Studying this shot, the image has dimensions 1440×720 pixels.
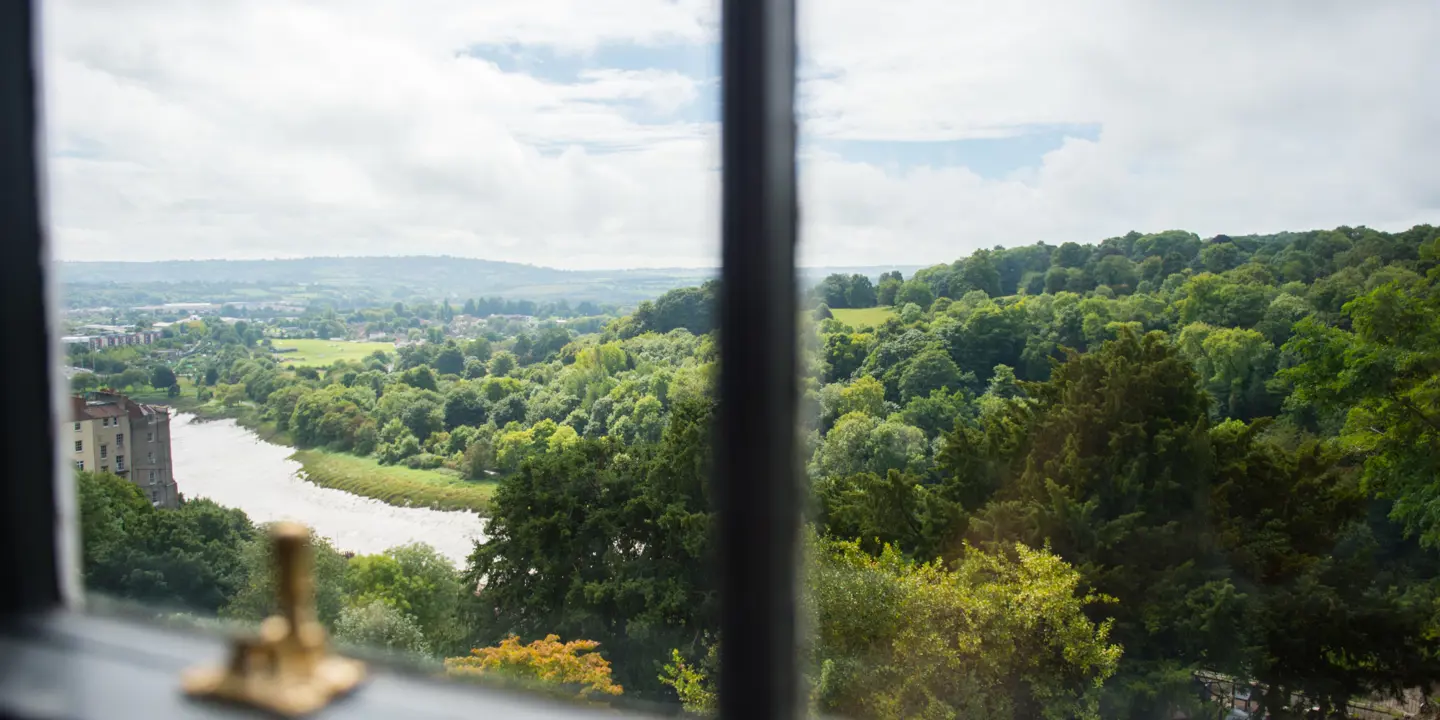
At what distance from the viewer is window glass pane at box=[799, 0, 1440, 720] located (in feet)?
20.7

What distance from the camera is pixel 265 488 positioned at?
167 inches

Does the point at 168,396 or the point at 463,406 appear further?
the point at 463,406

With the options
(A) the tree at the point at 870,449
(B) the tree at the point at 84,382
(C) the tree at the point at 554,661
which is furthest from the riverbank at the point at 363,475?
(A) the tree at the point at 870,449

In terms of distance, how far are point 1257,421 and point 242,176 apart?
23.8 feet

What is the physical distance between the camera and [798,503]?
1.85ft

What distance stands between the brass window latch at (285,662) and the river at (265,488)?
9.37 ft

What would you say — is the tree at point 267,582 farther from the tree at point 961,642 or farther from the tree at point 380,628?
the tree at point 961,642

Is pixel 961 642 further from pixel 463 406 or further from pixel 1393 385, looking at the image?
pixel 463 406

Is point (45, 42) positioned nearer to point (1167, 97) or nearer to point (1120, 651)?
point (1120, 651)

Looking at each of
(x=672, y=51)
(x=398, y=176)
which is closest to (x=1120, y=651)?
(x=672, y=51)

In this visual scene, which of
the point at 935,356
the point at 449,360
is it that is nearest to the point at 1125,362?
the point at 935,356

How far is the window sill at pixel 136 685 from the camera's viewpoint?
65 cm

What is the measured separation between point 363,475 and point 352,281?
5.79 feet

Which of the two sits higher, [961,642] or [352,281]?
[352,281]
